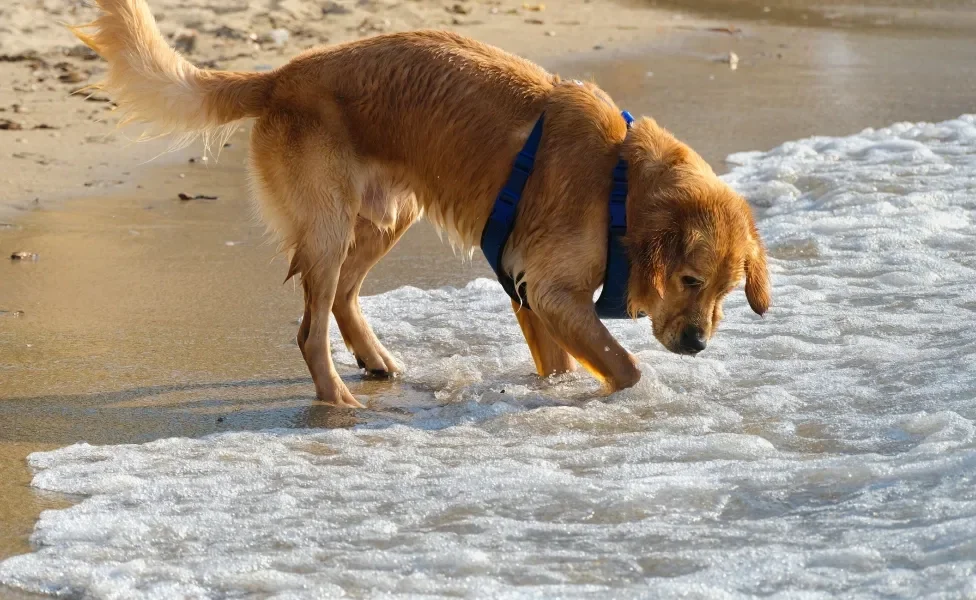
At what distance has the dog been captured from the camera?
189 inches

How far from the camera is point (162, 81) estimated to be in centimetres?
531

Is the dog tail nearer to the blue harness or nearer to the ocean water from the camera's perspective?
the blue harness

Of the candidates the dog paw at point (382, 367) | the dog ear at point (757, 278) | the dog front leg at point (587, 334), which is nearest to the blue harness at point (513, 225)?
the dog front leg at point (587, 334)

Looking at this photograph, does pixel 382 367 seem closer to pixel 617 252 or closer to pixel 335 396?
pixel 335 396

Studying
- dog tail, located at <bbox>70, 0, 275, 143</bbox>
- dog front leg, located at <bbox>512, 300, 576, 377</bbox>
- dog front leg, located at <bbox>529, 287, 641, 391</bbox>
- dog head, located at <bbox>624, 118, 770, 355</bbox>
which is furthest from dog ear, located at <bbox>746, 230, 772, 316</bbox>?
dog tail, located at <bbox>70, 0, 275, 143</bbox>

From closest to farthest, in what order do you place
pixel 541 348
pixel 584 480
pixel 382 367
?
pixel 584 480, pixel 541 348, pixel 382 367

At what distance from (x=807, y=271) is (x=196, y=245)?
3.39m

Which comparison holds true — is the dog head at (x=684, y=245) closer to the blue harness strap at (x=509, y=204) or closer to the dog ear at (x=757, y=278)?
the dog ear at (x=757, y=278)

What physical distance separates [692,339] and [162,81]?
8.22 ft

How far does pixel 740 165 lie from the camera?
28.9ft

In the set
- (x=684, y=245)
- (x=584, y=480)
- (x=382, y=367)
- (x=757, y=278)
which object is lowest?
(x=382, y=367)

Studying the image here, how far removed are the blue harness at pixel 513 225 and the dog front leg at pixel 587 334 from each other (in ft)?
0.36

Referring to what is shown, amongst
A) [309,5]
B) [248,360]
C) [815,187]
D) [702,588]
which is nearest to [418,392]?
[248,360]

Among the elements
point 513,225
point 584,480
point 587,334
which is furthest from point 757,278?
point 584,480
